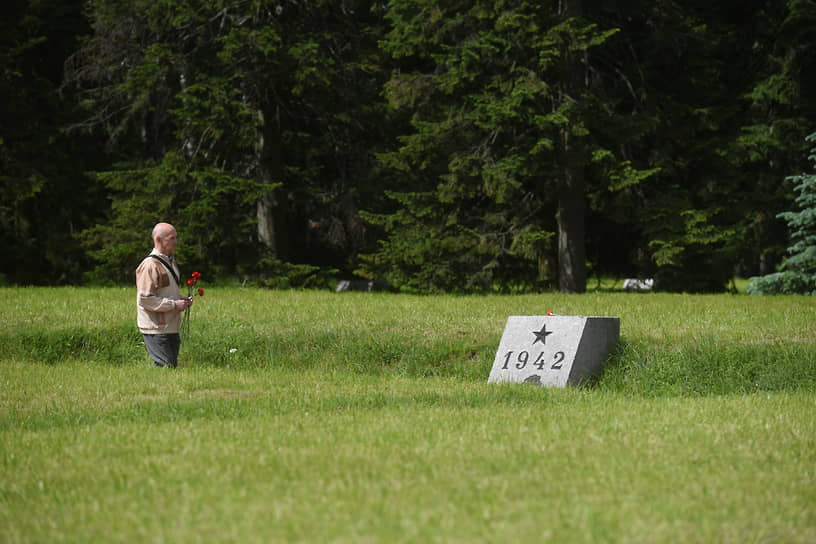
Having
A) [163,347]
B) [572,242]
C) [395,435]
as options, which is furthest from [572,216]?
[395,435]

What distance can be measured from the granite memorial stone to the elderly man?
150 inches

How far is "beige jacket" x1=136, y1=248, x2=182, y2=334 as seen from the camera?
9.95 m

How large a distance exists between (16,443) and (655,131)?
742 inches

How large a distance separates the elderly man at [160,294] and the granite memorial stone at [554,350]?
12.5ft

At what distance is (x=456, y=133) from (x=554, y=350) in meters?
12.1

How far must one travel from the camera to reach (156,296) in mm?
10016

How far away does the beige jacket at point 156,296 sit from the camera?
9955mm

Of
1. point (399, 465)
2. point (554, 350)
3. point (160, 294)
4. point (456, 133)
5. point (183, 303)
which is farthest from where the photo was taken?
point (456, 133)

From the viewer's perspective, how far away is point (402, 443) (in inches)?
257

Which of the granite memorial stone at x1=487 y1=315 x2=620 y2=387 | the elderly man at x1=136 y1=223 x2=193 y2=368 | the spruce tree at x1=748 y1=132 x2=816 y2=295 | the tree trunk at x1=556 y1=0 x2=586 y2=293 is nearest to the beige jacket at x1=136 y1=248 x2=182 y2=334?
the elderly man at x1=136 y1=223 x2=193 y2=368

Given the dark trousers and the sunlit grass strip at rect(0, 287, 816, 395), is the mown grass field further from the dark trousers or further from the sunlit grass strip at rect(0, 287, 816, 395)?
the dark trousers

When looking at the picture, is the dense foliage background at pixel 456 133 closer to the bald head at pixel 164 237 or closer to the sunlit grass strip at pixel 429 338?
the sunlit grass strip at pixel 429 338

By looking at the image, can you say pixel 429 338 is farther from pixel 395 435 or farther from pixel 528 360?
pixel 395 435

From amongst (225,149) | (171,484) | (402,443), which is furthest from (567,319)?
(225,149)
